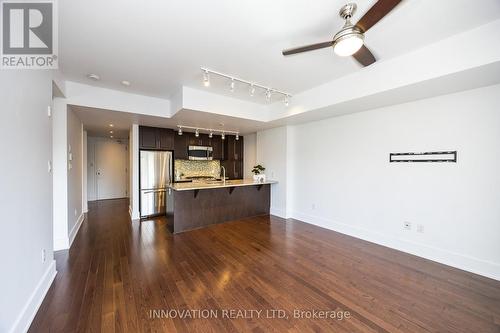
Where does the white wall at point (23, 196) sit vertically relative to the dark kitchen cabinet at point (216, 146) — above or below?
below

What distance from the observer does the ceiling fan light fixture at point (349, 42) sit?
5.20ft

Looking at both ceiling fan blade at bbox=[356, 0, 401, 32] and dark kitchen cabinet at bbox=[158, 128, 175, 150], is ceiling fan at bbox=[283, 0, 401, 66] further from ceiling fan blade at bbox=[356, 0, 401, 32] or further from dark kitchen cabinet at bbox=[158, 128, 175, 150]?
dark kitchen cabinet at bbox=[158, 128, 175, 150]

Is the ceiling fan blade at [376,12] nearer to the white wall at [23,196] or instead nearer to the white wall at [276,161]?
the white wall at [23,196]

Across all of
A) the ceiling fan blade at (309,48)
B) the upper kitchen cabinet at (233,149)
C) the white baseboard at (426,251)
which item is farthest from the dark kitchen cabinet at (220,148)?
the ceiling fan blade at (309,48)

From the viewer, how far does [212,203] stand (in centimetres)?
446

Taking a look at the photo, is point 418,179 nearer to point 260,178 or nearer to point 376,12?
point 376,12

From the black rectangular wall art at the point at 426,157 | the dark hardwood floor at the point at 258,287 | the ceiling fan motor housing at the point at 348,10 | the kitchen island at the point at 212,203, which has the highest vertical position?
the ceiling fan motor housing at the point at 348,10

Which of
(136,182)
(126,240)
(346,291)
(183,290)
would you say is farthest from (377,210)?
(136,182)

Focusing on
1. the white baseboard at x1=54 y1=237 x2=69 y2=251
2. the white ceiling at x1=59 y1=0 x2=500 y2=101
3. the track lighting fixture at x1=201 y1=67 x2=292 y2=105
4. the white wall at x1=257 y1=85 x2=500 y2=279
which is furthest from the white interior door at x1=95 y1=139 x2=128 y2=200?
the white wall at x1=257 y1=85 x2=500 y2=279

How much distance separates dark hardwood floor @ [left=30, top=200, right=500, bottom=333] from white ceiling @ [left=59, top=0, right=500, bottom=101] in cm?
261

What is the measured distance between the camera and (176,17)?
184cm

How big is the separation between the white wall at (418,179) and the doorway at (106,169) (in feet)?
22.8

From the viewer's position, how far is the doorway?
7227mm

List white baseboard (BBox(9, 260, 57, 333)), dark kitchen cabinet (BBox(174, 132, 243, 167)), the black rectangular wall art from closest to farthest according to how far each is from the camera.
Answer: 1. white baseboard (BBox(9, 260, 57, 333))
2. the black rectangular wall art
3. dark kitchen cabinet (BBox(174, 132, 243, 167))
